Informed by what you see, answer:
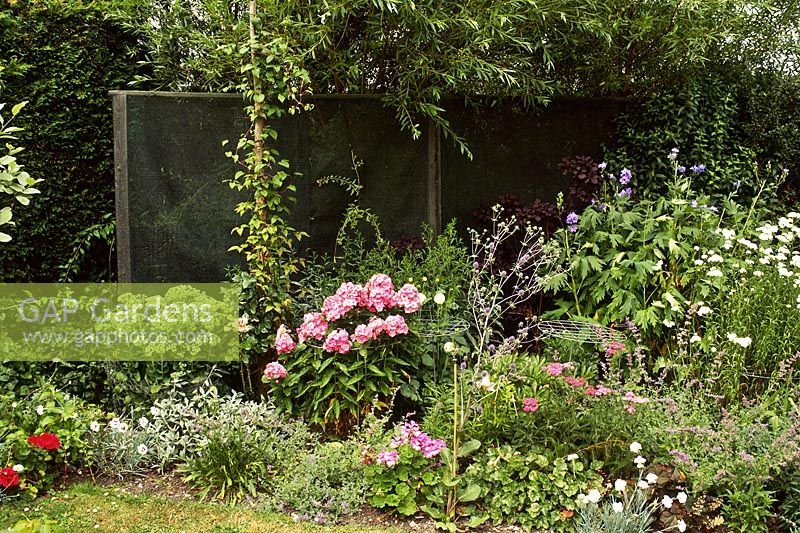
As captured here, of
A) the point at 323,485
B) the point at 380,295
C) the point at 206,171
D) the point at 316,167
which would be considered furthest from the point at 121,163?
the point at 323,485

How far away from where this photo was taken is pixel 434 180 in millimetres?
5445

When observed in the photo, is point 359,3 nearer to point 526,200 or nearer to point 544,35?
point 544,35

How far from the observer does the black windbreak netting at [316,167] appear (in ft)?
15.5

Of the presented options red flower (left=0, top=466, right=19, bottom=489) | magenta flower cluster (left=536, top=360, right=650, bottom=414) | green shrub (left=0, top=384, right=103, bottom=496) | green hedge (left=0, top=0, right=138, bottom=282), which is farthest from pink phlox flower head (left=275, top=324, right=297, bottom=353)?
green hedge (left=0, top=0, right=138, bottom=282)

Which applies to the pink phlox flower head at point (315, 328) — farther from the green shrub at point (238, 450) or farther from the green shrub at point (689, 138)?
the green shrub at point (689, 138)

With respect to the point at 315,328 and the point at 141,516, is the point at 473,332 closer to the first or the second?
the point at 315,328

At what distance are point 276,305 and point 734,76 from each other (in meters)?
4.06

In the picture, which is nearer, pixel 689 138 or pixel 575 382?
pixel 575 382

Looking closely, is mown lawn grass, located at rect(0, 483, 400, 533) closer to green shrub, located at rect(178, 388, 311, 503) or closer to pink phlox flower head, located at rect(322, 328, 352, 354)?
green shrub, located at rect(178, 388, 311, 503)

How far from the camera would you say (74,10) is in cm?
508

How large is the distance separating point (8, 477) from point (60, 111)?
256cm

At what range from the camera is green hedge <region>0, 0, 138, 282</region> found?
16.4ft

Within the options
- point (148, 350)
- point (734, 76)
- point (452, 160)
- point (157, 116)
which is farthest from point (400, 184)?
point (734, 76)

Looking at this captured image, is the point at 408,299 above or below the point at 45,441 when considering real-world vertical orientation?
above
